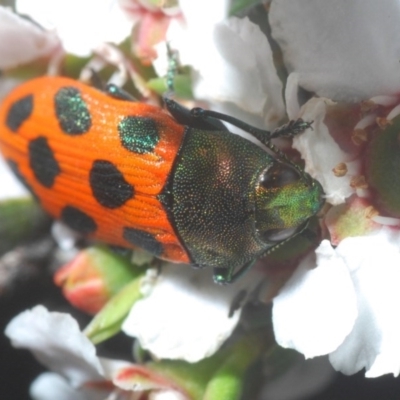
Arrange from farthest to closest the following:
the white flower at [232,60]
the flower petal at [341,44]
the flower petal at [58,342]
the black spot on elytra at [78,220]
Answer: the black spot on elytra at [78,220], the flower petal at [58,342], the white flower at [232,60], the flower petal at [341,44]

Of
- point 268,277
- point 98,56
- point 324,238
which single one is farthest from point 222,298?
point 98,56

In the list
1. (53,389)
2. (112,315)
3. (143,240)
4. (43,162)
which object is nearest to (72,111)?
(43,162)

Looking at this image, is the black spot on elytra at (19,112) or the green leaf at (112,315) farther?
the black spot on elytra at (19,112)

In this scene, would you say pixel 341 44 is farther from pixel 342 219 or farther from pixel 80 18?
pixel 80 18

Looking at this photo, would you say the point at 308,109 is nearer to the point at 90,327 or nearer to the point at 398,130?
the point at 398,130

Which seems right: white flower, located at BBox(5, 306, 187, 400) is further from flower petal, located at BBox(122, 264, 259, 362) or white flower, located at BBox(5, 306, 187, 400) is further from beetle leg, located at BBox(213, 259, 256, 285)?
beetle leg, located at BBox(213, 259, 256, 285)

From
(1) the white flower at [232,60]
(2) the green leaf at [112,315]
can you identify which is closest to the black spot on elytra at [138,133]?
(1) the white flower at [232,60]

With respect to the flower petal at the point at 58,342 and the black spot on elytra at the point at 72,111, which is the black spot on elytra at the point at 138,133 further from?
the flower petal at the point at 58,342
